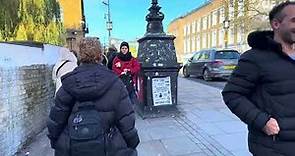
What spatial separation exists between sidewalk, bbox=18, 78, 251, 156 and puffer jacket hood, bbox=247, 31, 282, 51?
324cm

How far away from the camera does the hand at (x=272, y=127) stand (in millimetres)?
2529

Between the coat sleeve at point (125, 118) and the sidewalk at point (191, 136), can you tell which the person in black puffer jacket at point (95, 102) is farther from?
the sidewalk at point (191, 136)

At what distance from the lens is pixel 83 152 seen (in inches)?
118

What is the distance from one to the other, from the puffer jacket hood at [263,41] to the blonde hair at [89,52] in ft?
4.04

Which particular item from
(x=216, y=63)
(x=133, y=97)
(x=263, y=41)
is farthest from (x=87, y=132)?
(x=216, y=63)

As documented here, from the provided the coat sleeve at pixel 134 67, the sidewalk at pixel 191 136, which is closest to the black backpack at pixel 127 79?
the coat sleeve at pixel 134 67


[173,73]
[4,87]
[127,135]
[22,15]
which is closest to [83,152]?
[127,135]

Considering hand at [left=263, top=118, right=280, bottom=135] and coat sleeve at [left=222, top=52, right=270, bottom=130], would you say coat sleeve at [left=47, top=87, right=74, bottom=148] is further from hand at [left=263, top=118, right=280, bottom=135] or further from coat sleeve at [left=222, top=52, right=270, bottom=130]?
hand at [left=263, top=118, right=280, bottom=135]

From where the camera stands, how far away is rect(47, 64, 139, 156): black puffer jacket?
3.07 metres

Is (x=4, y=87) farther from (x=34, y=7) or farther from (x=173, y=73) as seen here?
(x=34, y=7)

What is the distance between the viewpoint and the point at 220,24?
2307 inches

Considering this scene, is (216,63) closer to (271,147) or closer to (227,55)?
(227,55)

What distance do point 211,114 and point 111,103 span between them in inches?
233

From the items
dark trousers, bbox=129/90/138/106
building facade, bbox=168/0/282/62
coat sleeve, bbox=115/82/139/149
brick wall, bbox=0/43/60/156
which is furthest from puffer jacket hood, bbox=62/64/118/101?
building facade, bbox=168/0/282/62
